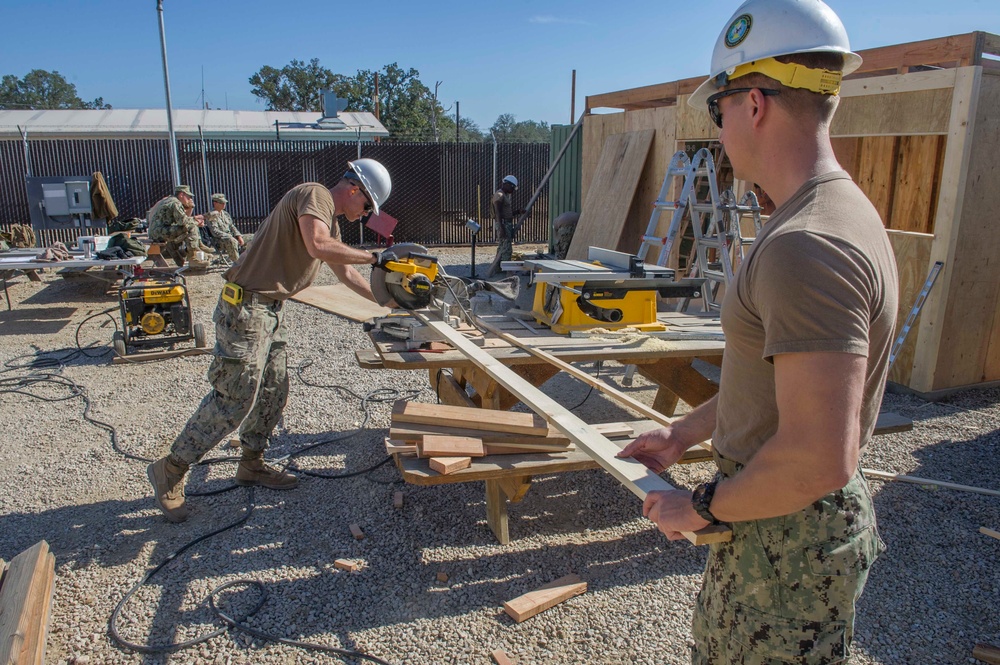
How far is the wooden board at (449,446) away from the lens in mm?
3408

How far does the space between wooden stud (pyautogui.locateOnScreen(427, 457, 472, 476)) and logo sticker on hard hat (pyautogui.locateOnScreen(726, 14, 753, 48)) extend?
2321 mm

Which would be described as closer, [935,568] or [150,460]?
[935,568]

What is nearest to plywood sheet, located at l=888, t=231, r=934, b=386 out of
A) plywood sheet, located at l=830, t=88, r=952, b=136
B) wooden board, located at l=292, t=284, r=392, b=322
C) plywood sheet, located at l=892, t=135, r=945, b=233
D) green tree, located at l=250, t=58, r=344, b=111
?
plywood sheet, located at l=830, t=88, r=952, b=136

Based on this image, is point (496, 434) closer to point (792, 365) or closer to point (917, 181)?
point (792, 365)

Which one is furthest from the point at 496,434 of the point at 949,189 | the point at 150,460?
the point at 949,189

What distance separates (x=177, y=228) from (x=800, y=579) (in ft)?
41.1

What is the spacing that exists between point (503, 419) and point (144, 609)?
6.45ft

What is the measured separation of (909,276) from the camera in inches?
255

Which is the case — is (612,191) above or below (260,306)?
above

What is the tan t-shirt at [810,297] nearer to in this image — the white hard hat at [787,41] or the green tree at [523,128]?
the white hard hat at [787,41]

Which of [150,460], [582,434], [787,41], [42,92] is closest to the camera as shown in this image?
[787,41]

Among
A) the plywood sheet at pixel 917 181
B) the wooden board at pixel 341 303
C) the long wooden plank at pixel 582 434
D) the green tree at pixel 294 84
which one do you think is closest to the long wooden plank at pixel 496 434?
the long wooden plank at pixel 582 434

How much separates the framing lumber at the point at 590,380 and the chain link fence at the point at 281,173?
1368 centimetres

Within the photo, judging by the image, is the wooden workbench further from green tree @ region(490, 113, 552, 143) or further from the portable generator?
green tree @ region(490, 113, 552, 143)
